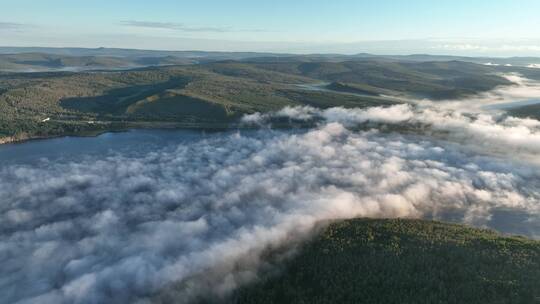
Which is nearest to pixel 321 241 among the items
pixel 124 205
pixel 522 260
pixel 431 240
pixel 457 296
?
pixel 431 240

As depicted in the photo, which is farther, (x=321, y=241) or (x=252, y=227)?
(x=252, y=227)

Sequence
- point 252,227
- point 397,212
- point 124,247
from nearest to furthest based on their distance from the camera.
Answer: point 124,247 < point 252,227 < point 397,212

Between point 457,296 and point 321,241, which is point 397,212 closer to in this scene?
point 321,241

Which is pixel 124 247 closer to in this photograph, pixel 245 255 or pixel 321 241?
pixel 245 255

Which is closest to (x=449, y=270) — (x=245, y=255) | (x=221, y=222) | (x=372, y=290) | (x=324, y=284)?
(x=372, y=290)

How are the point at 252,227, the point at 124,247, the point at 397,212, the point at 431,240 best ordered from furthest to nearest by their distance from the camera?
1. the point at 397,212
2. the point at 252,227
3. the point at 124,247
4. the point at 431,240

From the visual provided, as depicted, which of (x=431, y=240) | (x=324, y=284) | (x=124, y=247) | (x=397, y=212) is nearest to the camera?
(x=324, y=284)
